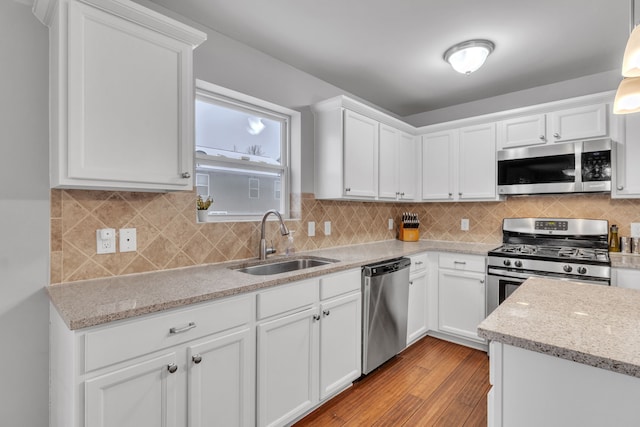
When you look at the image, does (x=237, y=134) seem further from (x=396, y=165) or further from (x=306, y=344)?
(x=396, y=165)

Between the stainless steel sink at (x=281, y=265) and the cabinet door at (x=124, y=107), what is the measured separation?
754mm

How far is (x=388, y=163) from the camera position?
3.26 meters

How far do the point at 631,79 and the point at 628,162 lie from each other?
167 cm

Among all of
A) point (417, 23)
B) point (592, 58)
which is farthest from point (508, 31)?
point (592, 58)

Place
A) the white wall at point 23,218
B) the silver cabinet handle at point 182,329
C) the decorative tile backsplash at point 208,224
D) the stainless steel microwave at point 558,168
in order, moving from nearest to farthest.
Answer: the silver cabinet handle at point 182,329, the white wall at point 23,218, the decorative tile backsplash at point 208,224, the stainless steel microwave at point 558,168

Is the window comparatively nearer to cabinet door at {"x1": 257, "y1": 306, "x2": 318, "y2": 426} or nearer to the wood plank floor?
cabinet door at {"x1": 257, "y1": 306, "x2": 318, "y2": 426}

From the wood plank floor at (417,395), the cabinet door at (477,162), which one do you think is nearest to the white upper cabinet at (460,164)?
the cabinet door at (477,162)

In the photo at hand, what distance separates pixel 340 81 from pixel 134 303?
2.58m

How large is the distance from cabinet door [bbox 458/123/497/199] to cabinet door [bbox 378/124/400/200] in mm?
682

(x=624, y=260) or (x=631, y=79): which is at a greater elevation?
(x=631, y=79)

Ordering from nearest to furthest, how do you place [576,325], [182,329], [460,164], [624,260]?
[576,325] < [182,329] < [624,260] < [460,164]

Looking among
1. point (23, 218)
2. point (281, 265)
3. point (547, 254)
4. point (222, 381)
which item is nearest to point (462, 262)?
point (547, 254)

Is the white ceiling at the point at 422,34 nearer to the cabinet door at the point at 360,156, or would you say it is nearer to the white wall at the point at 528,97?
the white wall at the point at 528,97

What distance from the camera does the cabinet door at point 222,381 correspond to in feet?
4.58
